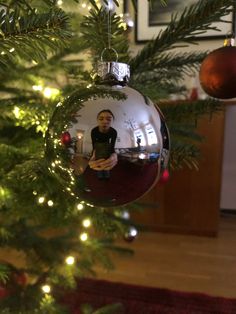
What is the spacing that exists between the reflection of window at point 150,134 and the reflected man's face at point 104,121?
0.04 metres

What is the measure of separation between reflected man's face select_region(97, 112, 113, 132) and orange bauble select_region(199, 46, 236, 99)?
0.83 feet

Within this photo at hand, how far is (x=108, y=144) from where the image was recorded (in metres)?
0.29

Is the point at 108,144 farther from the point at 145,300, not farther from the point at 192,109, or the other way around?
the point at 145,300

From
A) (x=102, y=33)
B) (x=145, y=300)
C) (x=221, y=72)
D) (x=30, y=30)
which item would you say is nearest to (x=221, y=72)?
(x=221, y=72)

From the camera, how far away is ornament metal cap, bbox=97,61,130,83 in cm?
34

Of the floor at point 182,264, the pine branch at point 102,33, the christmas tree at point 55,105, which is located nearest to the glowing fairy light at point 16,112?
the christmas tree at point 55,105

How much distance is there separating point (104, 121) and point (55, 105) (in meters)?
0.24

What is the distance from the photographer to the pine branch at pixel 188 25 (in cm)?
41

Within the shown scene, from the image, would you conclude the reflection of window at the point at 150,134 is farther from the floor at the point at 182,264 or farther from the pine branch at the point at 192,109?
the floor at the point at 182,264

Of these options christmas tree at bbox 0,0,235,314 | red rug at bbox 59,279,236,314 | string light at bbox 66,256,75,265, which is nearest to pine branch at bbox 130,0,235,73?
christmas tree at bbox 0,0,235,314

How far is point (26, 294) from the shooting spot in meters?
0.73

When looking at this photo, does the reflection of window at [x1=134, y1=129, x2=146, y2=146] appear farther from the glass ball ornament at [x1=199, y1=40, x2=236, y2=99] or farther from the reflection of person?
the glass ball ornament at [x1=199, y1=40, x2=236, y2=99]

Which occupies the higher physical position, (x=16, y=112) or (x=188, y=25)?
(x=188, y=25)

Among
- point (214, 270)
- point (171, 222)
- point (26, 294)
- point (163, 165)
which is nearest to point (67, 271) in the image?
point (26, 294)
